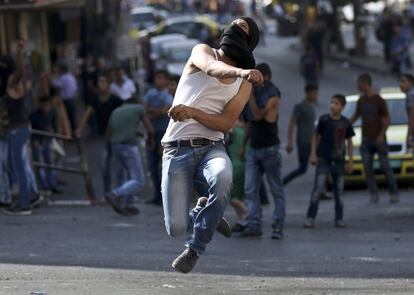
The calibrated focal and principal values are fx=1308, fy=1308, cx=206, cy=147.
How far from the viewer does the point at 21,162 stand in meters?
15.9

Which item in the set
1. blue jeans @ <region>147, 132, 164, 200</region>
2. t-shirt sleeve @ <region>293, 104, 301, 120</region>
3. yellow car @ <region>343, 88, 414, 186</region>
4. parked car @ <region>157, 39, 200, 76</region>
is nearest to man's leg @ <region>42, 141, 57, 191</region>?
blue jeans @ <region>147, 132, 164, 200</region>

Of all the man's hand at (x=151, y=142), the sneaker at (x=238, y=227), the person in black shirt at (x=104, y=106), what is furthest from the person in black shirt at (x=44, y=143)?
the sneaker at (x=238, y=227)

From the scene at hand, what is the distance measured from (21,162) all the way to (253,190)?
328cm

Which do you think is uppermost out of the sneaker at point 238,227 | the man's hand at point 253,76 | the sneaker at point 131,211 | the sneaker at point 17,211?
the man's hand at point 253,76

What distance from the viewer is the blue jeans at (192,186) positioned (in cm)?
870

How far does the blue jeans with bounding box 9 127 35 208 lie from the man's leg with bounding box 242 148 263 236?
10.00 ft

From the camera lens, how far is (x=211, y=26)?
54.8 m

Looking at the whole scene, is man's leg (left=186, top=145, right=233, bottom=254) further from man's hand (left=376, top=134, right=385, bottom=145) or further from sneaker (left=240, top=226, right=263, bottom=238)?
man's hand (left=376, top=134, right=385, bottom=145)

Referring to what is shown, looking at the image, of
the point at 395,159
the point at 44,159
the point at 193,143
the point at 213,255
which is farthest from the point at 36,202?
the point at 193,143

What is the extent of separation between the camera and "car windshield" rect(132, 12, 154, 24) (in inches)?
2525

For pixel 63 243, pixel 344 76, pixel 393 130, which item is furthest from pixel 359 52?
pixel 63 243

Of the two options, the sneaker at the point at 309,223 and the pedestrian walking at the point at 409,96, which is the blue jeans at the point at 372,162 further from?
the sneaker at the point at 309,223

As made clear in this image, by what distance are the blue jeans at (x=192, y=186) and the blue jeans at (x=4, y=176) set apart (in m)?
7.62

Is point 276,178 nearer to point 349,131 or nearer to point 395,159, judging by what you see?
point 349,131
